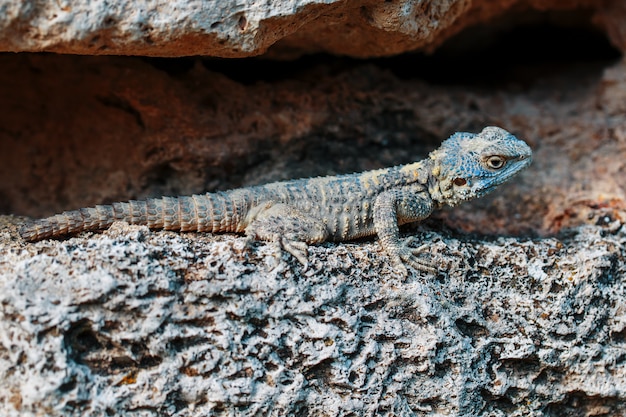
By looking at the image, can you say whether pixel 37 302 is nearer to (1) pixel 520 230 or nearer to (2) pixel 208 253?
(2) pixel 208 253

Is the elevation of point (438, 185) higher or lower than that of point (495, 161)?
lower

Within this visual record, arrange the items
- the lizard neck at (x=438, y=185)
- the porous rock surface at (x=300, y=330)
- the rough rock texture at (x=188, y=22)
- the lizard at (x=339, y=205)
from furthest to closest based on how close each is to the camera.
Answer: the lizard neck at (x=438, y=185)
the lizard at (x=339, y=205)
the rough rock texture at (x=188, y=22)
the porous rock surface at (x=300, y=330)

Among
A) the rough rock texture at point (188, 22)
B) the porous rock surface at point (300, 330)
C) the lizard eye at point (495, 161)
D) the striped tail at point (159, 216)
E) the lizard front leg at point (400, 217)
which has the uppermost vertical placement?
the rough rock texture at point (188, 22)

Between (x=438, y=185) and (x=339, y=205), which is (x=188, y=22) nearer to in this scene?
(x=339, y=205)

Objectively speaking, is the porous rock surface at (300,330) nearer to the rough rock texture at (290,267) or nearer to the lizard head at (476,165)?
the rough rock texture at (290,267)

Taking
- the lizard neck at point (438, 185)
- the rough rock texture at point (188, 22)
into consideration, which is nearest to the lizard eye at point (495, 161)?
the lizard neck at point (438, 185)

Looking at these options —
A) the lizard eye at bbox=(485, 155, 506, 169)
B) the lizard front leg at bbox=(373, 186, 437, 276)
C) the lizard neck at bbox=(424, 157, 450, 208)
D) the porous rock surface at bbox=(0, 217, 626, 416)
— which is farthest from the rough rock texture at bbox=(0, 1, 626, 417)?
the lizard eye at bbox=(485, 155, 506, 169)

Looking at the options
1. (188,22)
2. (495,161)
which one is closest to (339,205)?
(495,161)
